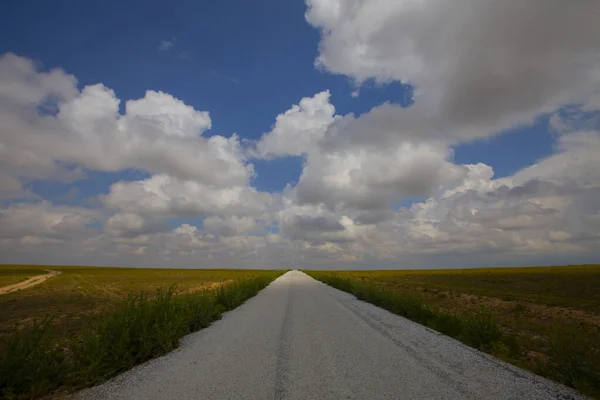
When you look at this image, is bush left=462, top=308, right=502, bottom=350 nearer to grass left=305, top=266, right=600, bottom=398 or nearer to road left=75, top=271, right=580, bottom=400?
grass left=305, top=266, right=600, bottom=398

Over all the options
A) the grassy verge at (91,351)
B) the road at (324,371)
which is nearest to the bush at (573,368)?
the road at (324,371)

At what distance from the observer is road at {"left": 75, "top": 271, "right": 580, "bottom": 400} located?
5.51 meters

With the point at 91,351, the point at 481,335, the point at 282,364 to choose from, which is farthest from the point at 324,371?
the point at 481,335

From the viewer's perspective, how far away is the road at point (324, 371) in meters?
5.51

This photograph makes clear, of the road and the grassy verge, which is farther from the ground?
the grassy verge

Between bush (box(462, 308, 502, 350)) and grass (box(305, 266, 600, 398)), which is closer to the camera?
grass (box(305, 266, 600, 398))

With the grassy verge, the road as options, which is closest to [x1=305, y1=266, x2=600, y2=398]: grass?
the road

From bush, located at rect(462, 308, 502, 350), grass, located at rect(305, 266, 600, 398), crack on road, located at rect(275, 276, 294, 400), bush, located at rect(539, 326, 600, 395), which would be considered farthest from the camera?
bush, located at rect(462, 308, 502, 350)

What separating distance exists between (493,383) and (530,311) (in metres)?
18.7

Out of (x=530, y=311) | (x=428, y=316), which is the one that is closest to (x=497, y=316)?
(x=530, y=311)

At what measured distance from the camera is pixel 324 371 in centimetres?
655

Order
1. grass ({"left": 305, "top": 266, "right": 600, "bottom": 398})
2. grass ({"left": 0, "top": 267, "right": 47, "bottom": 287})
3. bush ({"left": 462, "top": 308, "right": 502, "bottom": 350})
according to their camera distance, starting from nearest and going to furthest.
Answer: grass ({"left": 305, "top": 266, "right": 600, "bottom": 398}), bush ({"left": 462, "top": 308, "right": 502, "bottom": 350}), grass ({"left": 0, "top": 267, "right": 47, "bottom": 287})

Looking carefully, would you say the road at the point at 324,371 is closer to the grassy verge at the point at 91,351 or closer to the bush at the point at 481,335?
the grassy verge at the point at 91,351

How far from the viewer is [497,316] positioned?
19.2m
